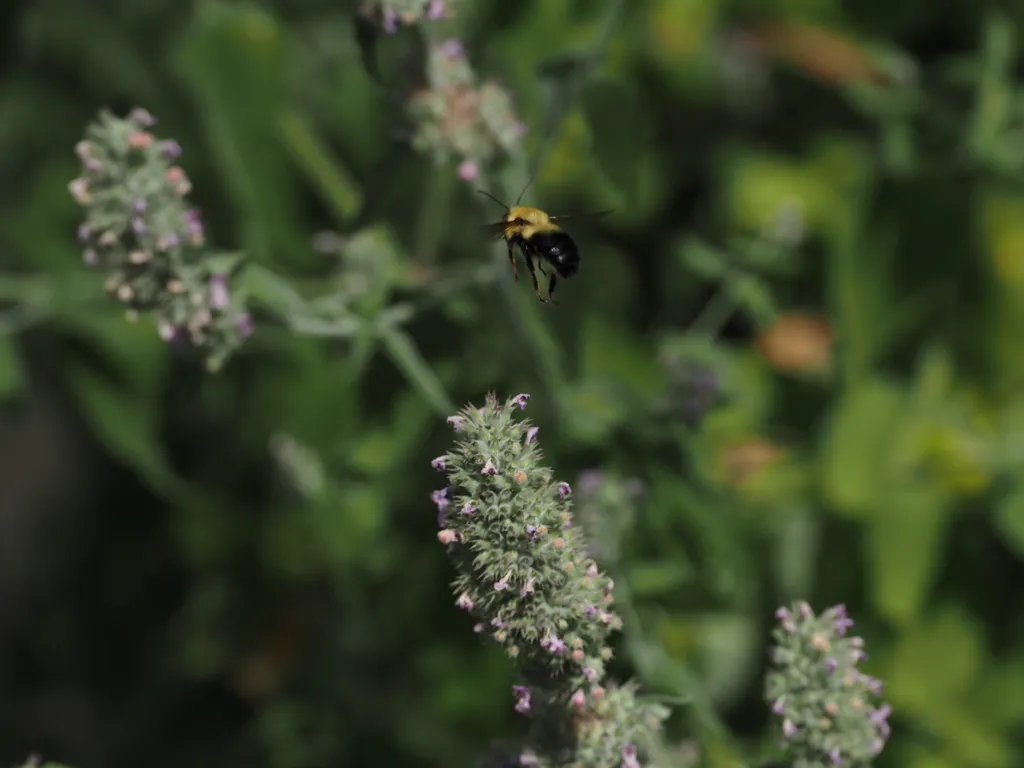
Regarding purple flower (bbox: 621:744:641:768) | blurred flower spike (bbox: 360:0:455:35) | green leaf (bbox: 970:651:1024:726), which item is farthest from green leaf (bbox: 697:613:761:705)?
blurred flower spike (bbox: 360:0:455:35)

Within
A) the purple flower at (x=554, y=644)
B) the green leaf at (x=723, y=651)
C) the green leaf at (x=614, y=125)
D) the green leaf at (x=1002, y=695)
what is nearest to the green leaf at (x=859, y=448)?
the green leaf at (x=723, y=651)

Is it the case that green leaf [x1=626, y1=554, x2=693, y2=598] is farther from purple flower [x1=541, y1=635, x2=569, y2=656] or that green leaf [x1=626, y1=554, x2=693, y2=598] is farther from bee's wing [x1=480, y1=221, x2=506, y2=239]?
purple flower [x1=541, y1=635, x2=569, y2=656]

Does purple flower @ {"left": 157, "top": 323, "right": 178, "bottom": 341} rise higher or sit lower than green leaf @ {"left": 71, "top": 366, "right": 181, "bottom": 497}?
lower

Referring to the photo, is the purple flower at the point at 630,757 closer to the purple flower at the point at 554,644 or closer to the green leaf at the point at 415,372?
the purple flower at the point at 554,644

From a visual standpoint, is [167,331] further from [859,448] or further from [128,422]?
[859,448]

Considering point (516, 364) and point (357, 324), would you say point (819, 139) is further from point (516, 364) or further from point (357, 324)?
point (357, 324)

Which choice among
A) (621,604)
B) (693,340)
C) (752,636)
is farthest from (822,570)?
(621,604)
